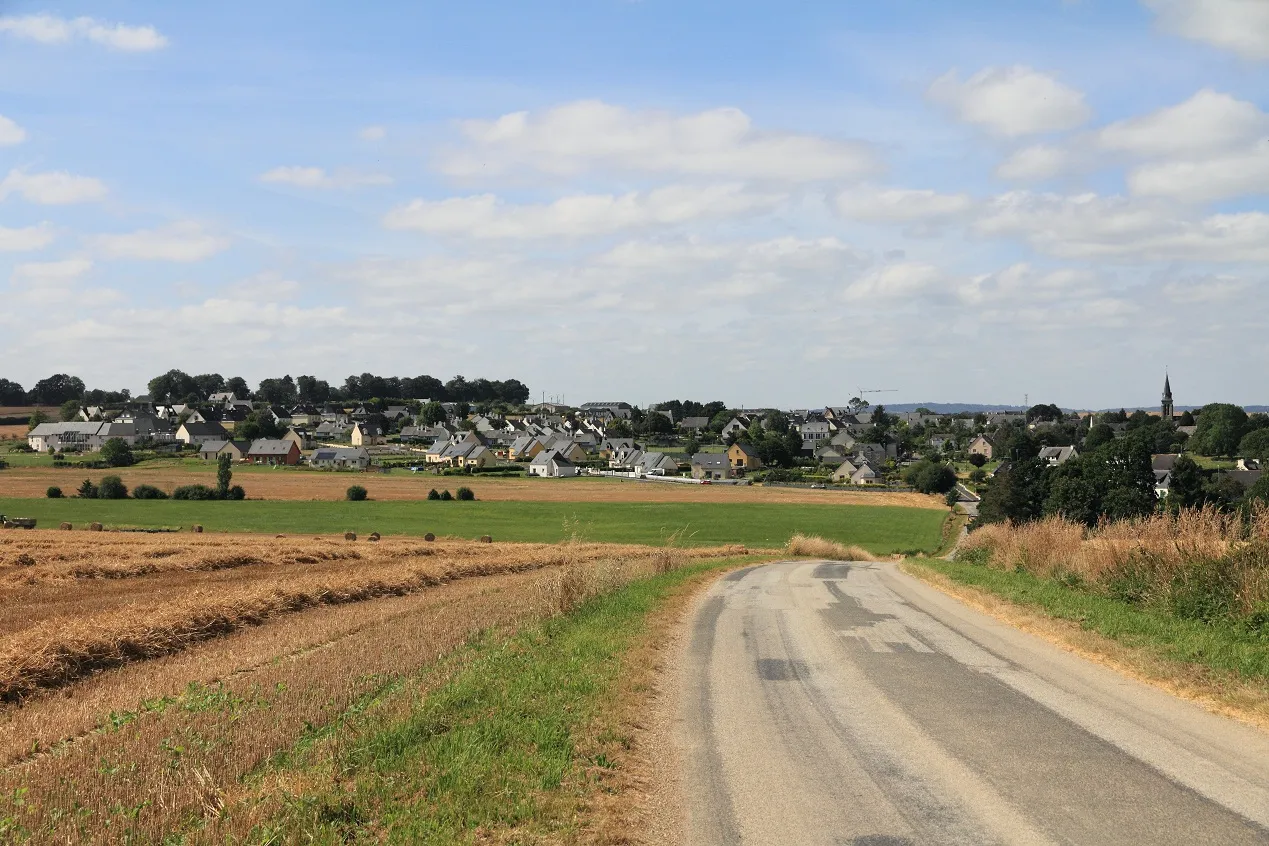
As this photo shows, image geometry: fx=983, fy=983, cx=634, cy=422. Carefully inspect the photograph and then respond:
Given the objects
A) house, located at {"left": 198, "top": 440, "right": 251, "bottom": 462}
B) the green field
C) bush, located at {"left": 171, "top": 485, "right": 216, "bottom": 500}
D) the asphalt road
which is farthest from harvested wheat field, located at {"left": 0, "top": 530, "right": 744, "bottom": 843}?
house, located at {"left": 198, "top": 440, "right": 251, "bottom": 462}

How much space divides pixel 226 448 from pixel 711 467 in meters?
72.8

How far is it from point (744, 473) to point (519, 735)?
134m

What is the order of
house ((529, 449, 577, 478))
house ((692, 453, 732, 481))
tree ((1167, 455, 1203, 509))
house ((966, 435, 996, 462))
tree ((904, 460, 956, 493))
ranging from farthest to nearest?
house ((966, 435, 996, 462)) → house ((529, 449, 577, 478)) → house ((692, 453, 732, 481)) → tree ((904, 460, 956, 493)) → tree ((1167, 455, 1203, 509))

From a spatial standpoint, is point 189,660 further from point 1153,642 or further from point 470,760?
point 1153,642

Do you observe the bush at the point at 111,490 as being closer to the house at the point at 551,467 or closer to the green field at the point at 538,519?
the green field at the point at 538,519

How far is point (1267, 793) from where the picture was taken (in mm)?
7484

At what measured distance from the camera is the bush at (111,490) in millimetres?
80500

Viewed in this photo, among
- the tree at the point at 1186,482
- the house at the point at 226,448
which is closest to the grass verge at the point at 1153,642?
the tree at the point at 1186,482

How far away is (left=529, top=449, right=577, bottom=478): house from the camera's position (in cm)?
14088

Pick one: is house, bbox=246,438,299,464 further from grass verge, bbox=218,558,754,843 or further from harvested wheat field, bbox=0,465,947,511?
grass verge, bbox=218,558,754,843

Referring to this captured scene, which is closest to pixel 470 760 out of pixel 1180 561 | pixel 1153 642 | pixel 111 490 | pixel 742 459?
pixel 1153 642

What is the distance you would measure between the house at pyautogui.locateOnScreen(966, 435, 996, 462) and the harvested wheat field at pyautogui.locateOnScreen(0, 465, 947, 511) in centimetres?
5204

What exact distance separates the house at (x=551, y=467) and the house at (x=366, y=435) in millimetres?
49946

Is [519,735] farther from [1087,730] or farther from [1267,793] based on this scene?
[1267,793]
